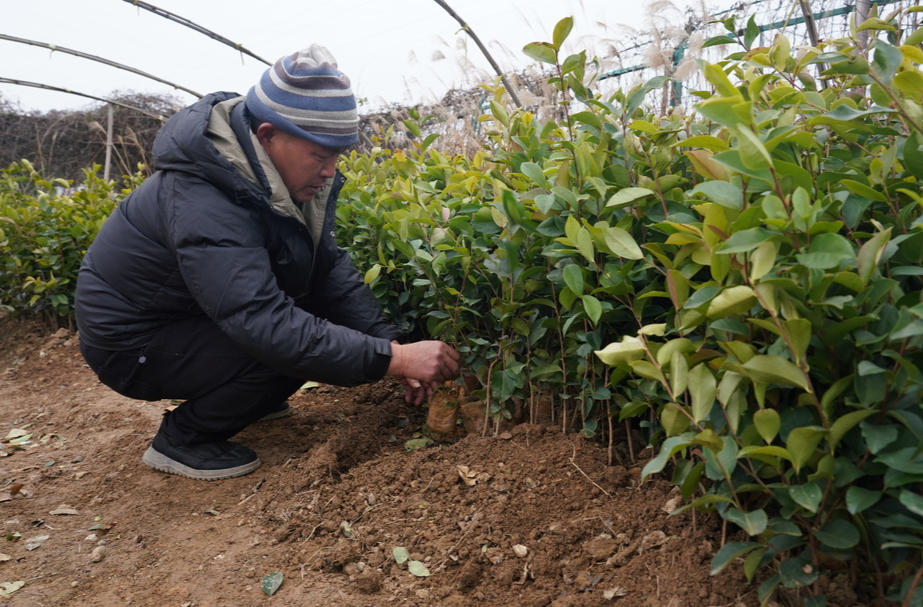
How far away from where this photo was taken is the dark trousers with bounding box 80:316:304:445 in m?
2.78

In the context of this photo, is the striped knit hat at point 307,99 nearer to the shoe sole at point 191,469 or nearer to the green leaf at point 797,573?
the shoe sole at point 191,469

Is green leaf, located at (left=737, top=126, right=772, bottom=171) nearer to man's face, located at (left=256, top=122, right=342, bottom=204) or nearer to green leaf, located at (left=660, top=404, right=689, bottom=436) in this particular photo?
green leaf, located at (left=660, top=404, right=689, bottom=436)

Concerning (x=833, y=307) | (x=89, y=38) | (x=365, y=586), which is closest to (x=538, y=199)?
(x=833, y=307)

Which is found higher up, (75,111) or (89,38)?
(89,38)

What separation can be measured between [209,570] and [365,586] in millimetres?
547

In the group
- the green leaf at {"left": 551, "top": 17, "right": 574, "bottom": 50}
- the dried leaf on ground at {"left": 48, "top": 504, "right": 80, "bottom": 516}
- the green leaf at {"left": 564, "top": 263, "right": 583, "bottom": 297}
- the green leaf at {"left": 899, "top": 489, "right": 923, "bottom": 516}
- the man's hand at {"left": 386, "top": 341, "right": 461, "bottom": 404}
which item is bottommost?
the dried leaf on ground at {"left": 48, "top": 504, "right": 80, "bottom": 516}

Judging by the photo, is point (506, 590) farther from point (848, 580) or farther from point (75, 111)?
point (75, 111)

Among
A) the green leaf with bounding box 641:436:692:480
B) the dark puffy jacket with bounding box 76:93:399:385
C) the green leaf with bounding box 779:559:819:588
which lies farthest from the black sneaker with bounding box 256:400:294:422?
the green leaf with bounding box 779:559:819:588

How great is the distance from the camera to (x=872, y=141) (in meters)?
1.75

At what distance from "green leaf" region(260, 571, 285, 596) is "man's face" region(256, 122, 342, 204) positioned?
1382 millimetres

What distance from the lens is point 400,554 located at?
6.61 feet

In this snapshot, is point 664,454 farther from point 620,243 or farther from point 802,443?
point 620,243

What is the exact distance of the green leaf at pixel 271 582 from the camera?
6.39 feet

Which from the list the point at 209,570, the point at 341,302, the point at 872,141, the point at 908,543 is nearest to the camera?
the point at 908,543
